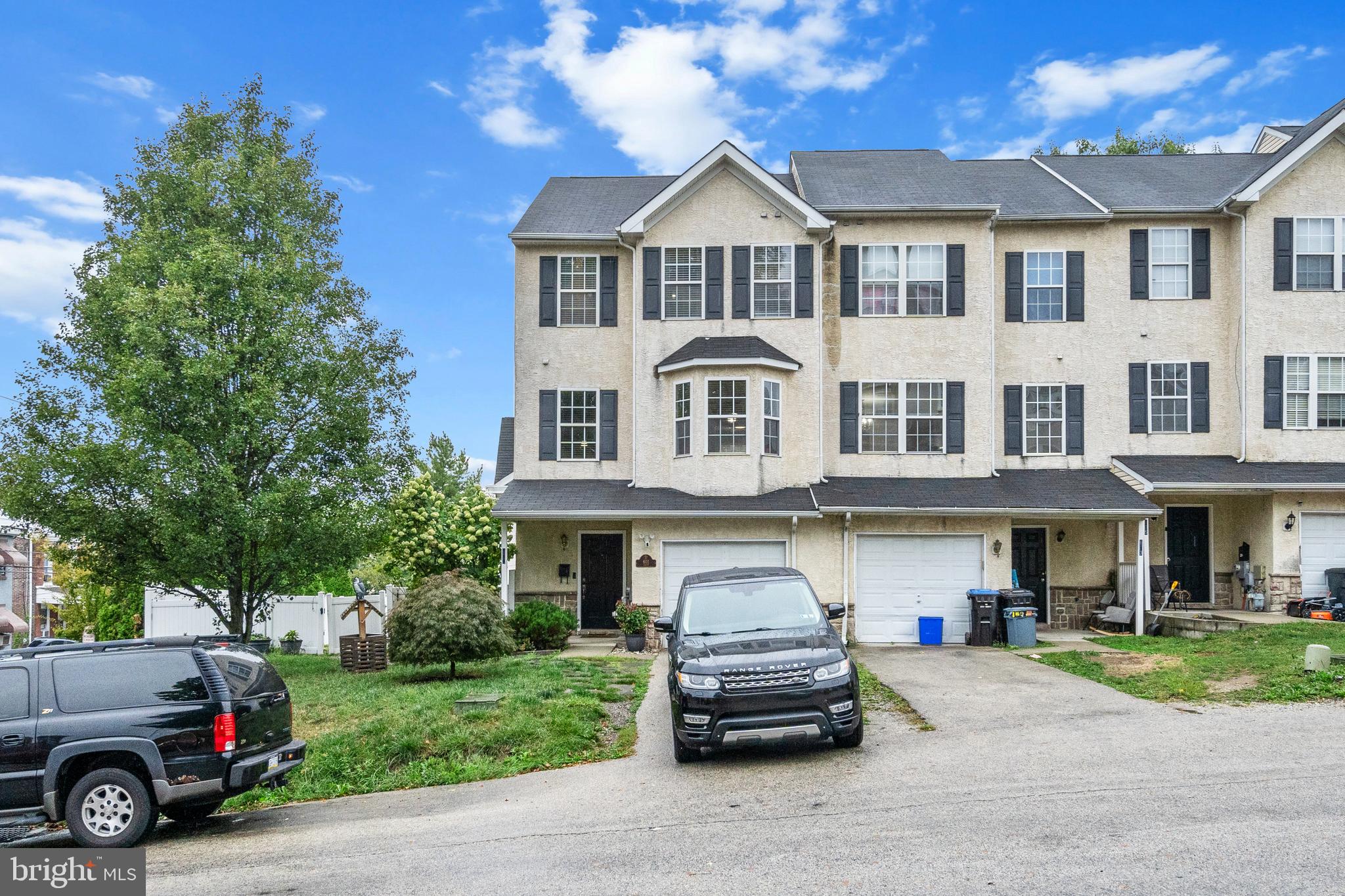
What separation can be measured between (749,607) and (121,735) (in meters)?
6.08

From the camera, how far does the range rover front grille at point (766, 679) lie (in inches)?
365

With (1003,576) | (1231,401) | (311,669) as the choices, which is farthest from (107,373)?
(1231,401)

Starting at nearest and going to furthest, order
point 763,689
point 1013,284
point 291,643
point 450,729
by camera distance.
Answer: point 763,689
point 450,729
point 1013,284
point 291,643

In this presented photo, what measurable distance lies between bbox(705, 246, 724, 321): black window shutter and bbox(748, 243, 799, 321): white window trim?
1.96ft

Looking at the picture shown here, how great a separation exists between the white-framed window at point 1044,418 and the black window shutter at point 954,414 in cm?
169

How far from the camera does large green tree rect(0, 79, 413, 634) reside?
18.2 m

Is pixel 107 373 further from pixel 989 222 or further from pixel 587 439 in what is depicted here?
pixel 989 222

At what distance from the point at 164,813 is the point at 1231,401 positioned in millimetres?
21499

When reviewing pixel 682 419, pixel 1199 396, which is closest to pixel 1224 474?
pixel 1199 396

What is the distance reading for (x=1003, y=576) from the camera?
20.2 m

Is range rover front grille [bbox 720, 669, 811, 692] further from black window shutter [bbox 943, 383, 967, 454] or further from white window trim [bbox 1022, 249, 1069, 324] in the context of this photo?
white window trim [bbox 1022, 249, 1069, 324]

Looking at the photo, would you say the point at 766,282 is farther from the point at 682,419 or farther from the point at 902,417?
the point at 902,417

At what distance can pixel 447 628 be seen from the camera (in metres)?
15.3

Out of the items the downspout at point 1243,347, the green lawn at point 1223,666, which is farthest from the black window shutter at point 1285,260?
the green lawn at point 1223,666
